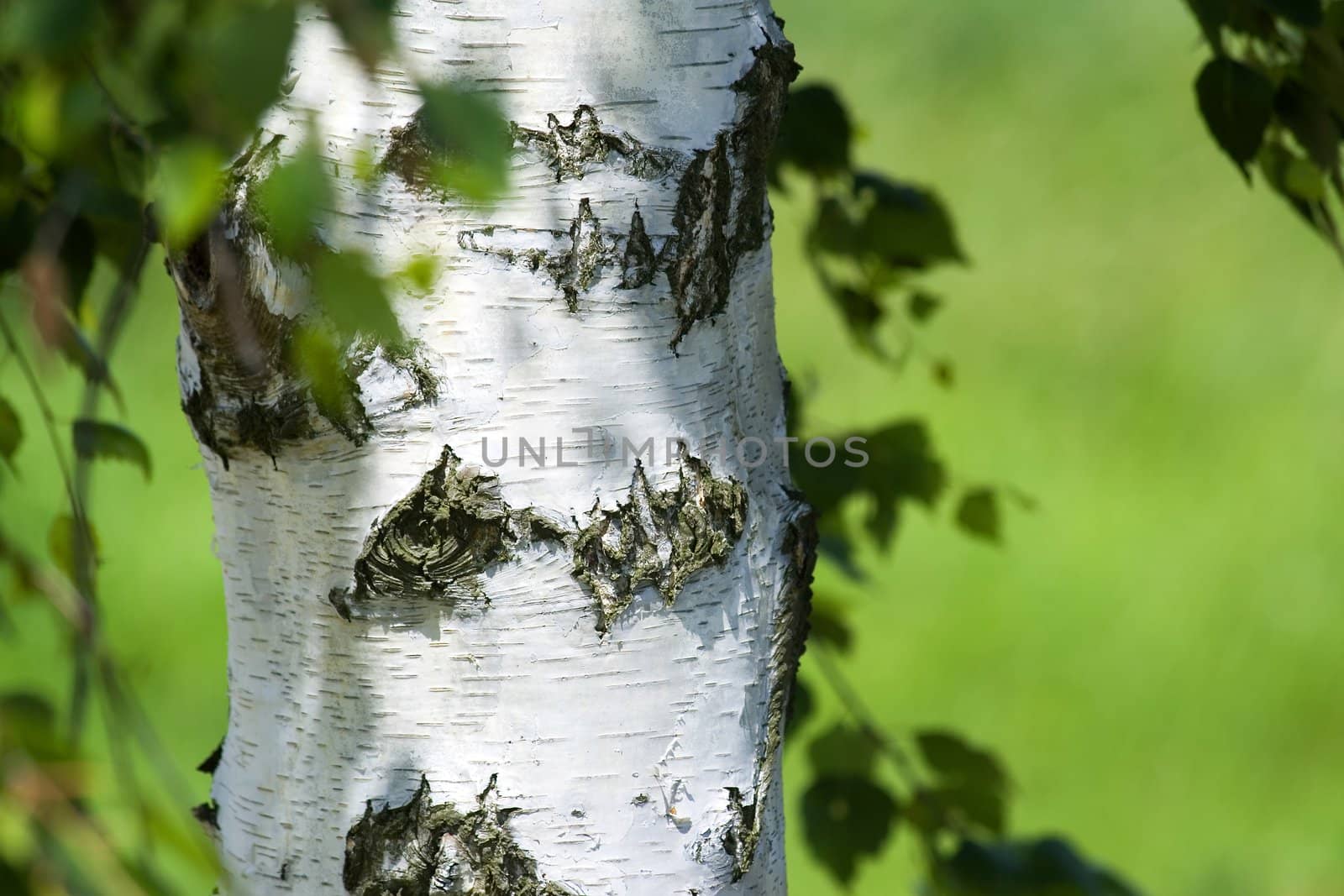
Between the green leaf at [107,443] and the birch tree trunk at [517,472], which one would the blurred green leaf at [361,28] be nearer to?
the birch tree trunk at [517,472]

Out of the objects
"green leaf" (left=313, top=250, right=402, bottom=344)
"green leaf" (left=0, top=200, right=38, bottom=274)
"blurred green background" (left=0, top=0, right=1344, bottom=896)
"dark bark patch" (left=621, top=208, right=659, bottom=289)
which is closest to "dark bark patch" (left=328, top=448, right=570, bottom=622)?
"dark bark patch" (left=621, top=208, right=659, bottom=289)

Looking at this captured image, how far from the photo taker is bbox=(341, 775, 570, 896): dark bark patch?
586mm

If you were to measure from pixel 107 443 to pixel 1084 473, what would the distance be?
2.60 m

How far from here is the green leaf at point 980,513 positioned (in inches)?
51.7

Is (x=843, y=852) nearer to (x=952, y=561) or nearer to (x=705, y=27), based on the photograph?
(x=705, y=27)

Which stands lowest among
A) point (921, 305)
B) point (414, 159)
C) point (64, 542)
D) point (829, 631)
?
point (829, 631)

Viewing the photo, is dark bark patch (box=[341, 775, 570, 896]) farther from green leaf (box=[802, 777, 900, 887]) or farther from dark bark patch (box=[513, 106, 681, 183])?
green leaf (box=[802, 777, 900, 887])

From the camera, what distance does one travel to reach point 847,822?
110 cm

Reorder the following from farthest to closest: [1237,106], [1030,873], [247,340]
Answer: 1. [1030,873]
2. [1237,106]
3. [247,340]

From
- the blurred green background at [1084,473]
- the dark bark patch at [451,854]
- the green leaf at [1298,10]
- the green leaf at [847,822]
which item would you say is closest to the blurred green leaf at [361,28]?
the dark bark patch at [451,854]

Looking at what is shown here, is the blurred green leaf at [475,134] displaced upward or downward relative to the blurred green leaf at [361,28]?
downward

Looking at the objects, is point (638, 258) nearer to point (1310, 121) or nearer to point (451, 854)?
point (451, 854)

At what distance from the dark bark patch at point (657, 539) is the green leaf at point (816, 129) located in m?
0.57

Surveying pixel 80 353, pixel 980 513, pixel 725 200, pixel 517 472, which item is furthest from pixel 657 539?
pixel 980 513
